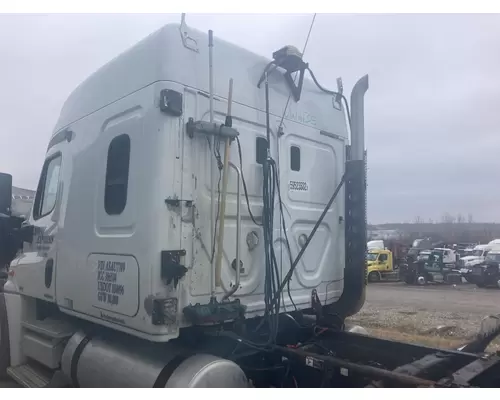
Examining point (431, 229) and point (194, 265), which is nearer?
point (194, 265)

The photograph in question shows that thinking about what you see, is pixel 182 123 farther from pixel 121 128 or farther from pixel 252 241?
pixel 252 241

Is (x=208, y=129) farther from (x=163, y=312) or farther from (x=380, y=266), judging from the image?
(x=380, y=266)

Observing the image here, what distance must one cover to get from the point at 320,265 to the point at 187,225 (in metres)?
1.51

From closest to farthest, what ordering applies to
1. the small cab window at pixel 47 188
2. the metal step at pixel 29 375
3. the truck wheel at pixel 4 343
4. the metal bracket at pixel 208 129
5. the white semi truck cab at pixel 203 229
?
the white semi truck cab at pixel 203 229
the metal bracket at pixel 208 129
the metal step at pixel 29 375
the small cab window at pixel 47 188
the truck wheel at pixel 4 343

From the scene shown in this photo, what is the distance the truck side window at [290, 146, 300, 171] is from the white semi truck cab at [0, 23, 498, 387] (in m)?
0.02

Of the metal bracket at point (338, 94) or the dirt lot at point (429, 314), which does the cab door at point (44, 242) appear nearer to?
the dirt lot at point (429, 314)

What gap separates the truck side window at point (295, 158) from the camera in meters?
4.11

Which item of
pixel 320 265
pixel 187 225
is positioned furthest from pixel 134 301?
pixel 320 265

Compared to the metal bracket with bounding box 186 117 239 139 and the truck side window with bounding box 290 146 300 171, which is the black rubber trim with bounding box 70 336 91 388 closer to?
the metal bracket with bounding box 186 117 239 139

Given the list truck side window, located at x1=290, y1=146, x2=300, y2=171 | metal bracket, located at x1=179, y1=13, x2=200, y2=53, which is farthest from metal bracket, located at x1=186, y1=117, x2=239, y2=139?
truck side window, located at x1=290, y1=146, x2=300, y2=171

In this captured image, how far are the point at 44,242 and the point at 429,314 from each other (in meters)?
10.5

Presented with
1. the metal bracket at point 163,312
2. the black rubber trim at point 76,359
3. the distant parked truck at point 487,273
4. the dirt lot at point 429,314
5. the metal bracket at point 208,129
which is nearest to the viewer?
the metal bracket at point 163,312

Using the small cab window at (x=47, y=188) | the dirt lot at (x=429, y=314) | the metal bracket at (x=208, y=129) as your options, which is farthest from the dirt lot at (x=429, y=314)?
the metal bracket at (x=208, y=129)

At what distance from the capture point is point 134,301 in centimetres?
326
